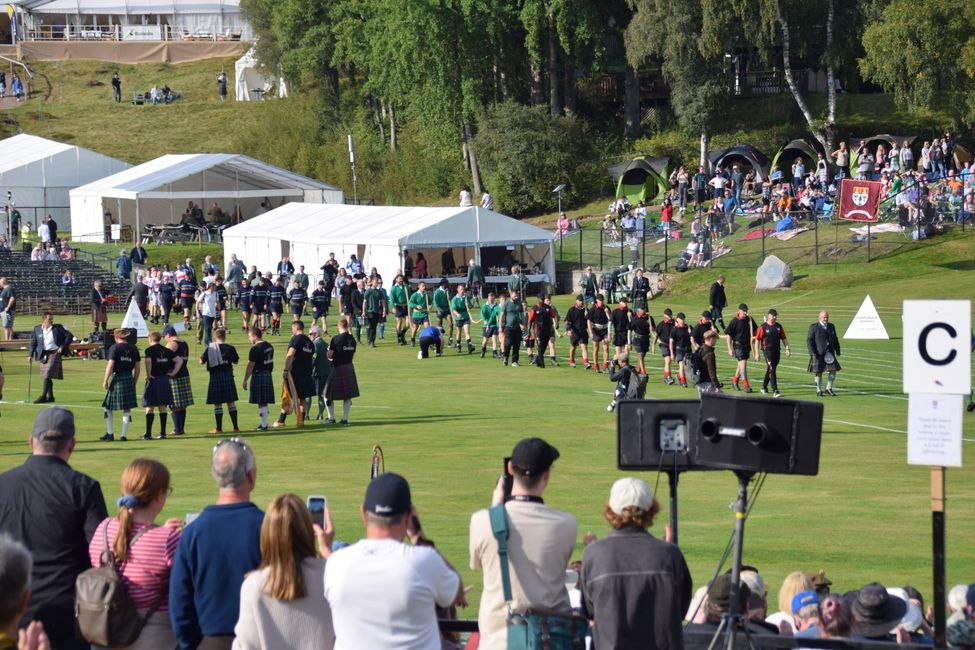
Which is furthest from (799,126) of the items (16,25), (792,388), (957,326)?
(16,25)

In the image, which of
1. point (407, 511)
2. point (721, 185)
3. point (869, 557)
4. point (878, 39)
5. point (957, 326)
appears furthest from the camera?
point (721, 185)

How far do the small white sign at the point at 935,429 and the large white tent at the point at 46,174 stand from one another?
204 feet

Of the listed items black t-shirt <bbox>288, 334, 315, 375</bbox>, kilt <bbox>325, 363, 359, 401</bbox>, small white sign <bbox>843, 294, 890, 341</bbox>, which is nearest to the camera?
black t-shirt <bbox>288, 334, 315, 375</bbox>

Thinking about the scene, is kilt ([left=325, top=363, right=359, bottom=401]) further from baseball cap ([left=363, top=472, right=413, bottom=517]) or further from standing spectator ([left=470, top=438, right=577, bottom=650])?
baseball cap ([left=363, top=472, right=413, bottom=517])

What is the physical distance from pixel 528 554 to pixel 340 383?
51.9ft

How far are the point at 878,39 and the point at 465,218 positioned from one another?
51.2ft

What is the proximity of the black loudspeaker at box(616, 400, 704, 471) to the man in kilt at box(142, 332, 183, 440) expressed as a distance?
44.2ft

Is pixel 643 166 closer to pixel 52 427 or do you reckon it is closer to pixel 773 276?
pixel 773 276

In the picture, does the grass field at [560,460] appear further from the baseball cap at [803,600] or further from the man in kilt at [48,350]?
the baseball cap at [803,600]

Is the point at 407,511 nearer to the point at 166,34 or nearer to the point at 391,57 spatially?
the point at 391,57

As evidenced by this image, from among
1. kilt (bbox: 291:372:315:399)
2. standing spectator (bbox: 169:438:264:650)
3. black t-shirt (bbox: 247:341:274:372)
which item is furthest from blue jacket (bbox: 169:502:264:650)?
kilt (bbox: 291:372:315:399)

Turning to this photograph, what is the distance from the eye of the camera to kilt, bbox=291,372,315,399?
2189 cm

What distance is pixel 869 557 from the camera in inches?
526

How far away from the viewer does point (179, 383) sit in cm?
2066
